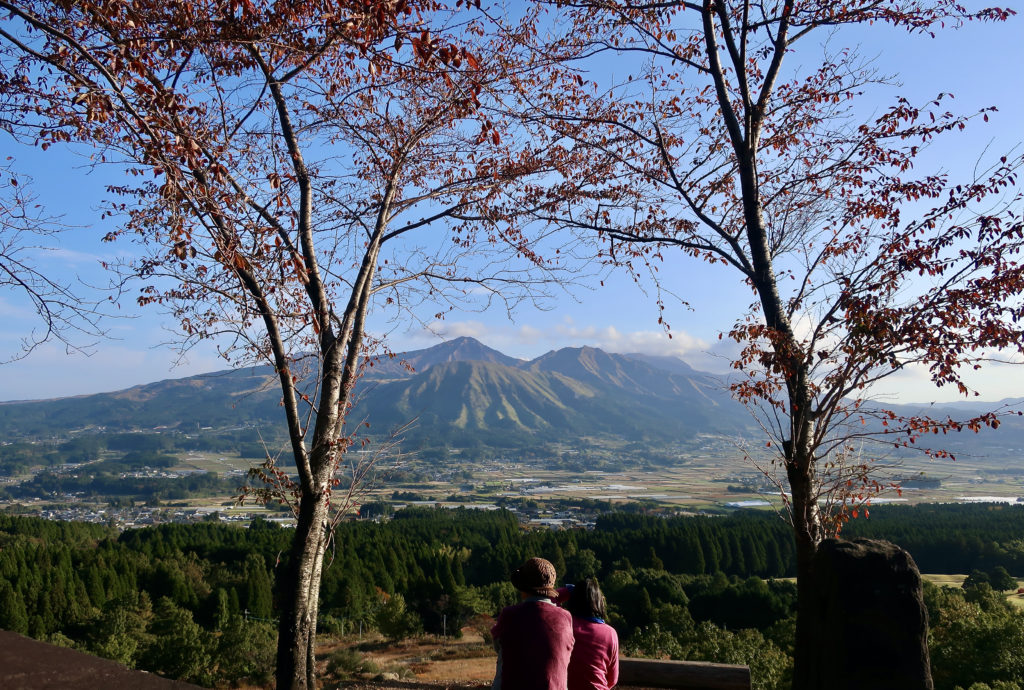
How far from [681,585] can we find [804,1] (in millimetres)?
37723

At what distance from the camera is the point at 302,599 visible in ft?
19.0

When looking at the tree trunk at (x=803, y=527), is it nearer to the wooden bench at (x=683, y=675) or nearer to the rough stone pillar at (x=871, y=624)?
the rough stone pillar at (x=871, y=624)

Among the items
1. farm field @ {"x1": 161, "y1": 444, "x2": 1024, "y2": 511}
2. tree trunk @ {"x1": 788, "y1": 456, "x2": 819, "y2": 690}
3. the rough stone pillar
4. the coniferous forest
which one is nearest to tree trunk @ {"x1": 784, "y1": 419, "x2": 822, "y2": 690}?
tree trunk @ {"x1": 788, "y1": 456, "x2": 819, "y2": 690}

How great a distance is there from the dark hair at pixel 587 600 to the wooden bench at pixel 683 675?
289 centimetres

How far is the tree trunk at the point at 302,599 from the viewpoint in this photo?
5.63 m

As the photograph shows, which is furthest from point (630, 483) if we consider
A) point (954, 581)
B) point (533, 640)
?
point (533, 640)

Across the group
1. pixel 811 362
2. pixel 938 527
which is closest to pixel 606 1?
pixel 811 362

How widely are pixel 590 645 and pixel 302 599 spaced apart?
307cm

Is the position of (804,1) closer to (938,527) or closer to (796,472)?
(796,472)

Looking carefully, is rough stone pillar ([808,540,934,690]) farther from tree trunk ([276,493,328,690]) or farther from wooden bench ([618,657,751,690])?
tree trunk ([276,493,328,690])

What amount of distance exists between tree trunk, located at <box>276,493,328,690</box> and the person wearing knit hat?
2.84 meters

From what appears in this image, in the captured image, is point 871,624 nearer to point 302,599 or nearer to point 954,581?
point 302,599

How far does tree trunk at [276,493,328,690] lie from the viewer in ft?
18.5

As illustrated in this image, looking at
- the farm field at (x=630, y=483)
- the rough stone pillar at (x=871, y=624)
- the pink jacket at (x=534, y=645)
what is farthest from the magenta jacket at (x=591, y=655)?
the farm field at (x=630, y=483)
